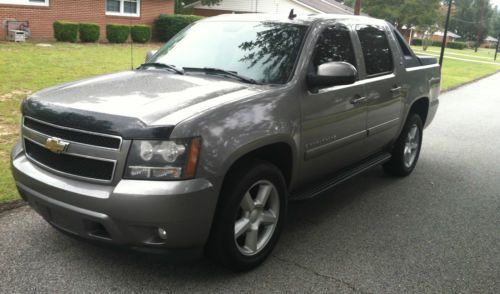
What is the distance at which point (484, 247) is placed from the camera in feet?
14.3

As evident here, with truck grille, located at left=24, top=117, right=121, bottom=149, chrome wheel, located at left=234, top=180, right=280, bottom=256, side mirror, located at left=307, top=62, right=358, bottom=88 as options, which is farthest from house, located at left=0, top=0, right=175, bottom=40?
chrome wheel, located at left=234, top=180, right=280, bottom=256

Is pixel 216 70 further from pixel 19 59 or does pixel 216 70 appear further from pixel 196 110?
pixel 19 59

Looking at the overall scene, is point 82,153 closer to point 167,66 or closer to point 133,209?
point 133,209

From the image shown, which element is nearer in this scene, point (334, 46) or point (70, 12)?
point (334, 46)

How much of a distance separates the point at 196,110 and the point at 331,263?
1.62 metres

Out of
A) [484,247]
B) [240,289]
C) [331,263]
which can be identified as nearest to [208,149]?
[240,289]

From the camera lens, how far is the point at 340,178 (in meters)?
4.70

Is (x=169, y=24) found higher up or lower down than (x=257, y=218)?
higher up

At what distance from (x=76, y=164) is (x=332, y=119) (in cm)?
214

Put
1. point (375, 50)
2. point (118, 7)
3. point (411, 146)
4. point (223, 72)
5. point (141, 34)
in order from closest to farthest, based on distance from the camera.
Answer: point (223, 72)
point (375, 50)
point (411, 146)
point (141, 34)
point (118, 7)

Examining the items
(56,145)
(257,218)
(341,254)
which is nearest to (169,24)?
(341,254)

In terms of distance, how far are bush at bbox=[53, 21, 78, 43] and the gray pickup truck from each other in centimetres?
1674

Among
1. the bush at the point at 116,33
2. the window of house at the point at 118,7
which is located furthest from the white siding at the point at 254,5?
the bush at the point at 116,33

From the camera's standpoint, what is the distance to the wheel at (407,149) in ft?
19.8
